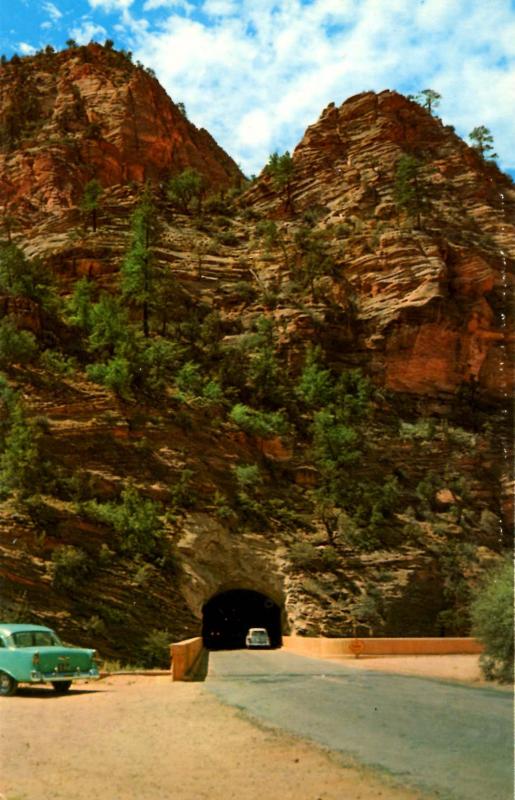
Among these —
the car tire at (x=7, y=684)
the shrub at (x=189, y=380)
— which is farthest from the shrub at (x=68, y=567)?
the shrub at (x=189, y=380)

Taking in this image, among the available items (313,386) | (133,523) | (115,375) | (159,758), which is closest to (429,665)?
(133,523)

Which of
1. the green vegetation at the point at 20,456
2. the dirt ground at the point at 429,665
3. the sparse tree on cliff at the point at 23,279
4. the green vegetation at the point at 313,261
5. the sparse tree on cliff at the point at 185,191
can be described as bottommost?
the dirt ground at the point at 429,665

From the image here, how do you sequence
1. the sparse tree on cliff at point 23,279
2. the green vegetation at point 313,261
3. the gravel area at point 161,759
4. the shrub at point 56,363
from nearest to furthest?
the gravel area at point 161,759, the shrub at point 56,363, the sparse tree on cliff at point 23,279, the green vegetation at point 313,261

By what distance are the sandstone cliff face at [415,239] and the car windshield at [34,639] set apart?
39124mm

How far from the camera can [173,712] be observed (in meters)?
14.1

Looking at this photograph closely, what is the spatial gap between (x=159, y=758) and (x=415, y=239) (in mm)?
53138

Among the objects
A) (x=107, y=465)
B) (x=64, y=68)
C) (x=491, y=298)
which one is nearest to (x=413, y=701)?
(x=107, y=465)

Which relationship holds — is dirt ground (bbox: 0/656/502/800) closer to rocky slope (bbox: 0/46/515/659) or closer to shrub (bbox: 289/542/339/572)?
rocky slope (bbox: 0/46/515/659)

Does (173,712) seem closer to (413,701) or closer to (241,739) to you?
(241,739)

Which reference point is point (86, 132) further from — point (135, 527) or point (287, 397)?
point (135, 527)

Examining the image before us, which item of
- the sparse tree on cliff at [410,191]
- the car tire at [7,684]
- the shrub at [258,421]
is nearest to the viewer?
the car tire at [7,684]

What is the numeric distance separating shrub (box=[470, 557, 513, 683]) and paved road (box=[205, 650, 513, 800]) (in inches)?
49.1

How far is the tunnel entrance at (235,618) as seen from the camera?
50.4 metres

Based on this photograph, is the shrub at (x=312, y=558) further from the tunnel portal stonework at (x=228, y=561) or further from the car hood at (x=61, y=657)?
the car hood at (x=61, y=657)
